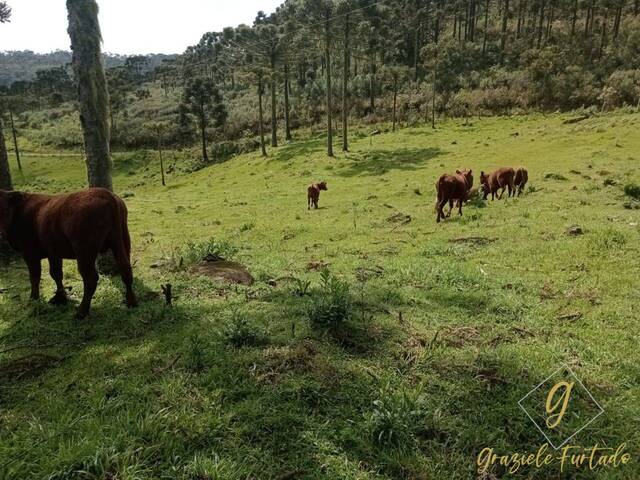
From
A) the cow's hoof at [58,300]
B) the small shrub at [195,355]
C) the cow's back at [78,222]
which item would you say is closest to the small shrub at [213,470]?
the small shrub at [195,355]

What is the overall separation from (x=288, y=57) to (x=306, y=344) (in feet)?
170

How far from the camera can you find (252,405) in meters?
4.65

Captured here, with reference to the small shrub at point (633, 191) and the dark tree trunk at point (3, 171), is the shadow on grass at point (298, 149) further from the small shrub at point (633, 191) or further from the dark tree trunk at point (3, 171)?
the dark tree trunk at point (3, 171)

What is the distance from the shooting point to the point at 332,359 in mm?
5559

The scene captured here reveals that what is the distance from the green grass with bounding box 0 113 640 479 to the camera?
4047mm

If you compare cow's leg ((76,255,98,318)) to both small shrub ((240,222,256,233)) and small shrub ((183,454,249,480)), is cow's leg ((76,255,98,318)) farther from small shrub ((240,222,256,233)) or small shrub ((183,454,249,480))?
small shrub ((240,222,256,233))

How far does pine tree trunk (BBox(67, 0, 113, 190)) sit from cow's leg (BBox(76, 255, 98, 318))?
119 inches

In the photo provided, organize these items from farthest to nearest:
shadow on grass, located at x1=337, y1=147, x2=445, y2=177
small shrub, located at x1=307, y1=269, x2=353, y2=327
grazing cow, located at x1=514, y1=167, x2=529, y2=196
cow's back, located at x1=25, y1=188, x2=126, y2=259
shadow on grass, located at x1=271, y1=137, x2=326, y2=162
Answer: shadow on grass, located at x1=271, y1=137, x2=326, y2=162, shadow on grass, located at x1=337, y1=147, x2=445, y2=177, grazing cow, located at x1=514, y1=167, x2=529, y2=196, cow's back, located at x1=25, y1=188, x2=126, y2=259, small shrub, located at x1=307, y1=269, x2=353, y2=327

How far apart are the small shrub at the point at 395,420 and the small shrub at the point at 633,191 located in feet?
53.0

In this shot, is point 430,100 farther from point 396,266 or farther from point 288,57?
point 396,266

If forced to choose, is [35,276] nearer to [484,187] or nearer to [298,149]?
[484,187]

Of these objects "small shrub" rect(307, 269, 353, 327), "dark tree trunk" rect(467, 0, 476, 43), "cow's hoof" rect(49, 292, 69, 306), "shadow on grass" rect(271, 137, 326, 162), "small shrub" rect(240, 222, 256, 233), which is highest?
"dark tree trunk" rect(467, 0, 476, 43)

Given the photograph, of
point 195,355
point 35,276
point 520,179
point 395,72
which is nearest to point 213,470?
point 195,355

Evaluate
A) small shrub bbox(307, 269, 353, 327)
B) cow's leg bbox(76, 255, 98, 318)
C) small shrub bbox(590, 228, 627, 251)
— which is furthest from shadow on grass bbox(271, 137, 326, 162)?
small shrub bbox(307, 269, 353, 327)
